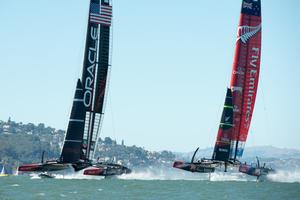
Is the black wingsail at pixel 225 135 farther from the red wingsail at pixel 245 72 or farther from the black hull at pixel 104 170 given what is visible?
the black hull at pixel 104 170

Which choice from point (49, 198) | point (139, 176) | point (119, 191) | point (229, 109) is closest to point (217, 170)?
point (229, 109)

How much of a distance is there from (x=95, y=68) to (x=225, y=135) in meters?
14.8

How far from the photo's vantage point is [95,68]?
8150cm

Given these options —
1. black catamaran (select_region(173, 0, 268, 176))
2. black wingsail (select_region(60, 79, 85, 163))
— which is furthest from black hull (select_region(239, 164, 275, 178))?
black wingsail (select_region(60, 79, 85, 163))

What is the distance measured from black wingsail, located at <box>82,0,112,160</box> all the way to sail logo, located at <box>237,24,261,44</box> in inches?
615

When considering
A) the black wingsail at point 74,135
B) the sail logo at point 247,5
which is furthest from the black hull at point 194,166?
the sail logo at point 247,5

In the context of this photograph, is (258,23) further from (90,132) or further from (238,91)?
(90,132)

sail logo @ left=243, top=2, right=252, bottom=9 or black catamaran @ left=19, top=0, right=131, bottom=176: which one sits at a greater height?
sail logo @ left=243, top=2, right=252, bottom=9

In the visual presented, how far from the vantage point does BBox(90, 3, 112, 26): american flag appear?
82.0 meters

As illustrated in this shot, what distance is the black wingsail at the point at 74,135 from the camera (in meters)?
78.2

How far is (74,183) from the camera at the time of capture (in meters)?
75.2

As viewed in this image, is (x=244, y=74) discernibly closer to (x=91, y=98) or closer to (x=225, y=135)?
(x=225, y=135)

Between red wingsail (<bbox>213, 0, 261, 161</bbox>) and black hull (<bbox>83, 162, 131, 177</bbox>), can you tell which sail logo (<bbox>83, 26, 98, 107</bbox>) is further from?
red wingsail (<bbox>213, 0, 261, 161</bbox>)

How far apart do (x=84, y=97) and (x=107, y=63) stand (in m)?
4.27
